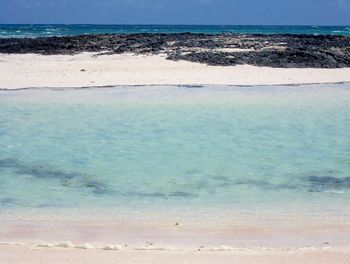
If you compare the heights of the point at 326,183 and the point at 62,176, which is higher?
the point at 326,183

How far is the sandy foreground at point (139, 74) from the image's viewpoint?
1692 cm

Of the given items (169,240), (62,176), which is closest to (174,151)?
(62,176)

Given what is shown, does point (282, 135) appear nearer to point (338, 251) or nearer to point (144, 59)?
point (338, 251)

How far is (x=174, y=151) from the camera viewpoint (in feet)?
28.1

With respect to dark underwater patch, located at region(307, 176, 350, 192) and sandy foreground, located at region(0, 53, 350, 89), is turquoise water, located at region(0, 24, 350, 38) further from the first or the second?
dark underwater patch, located at region(307, 176, 350, 192)

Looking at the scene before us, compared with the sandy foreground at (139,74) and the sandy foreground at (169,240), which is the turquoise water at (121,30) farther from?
the sandy foreground at (169,240)

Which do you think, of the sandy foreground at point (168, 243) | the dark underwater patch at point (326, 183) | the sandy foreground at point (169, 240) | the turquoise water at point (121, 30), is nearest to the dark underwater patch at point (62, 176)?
the sandy foreground at point (169, 240)

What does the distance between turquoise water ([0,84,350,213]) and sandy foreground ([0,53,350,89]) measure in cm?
263

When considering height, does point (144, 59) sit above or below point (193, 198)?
above

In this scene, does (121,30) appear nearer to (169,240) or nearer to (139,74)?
(139,74)

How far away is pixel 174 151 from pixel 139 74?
10496 millimetres

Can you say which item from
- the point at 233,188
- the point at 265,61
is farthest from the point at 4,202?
the point at 265,61

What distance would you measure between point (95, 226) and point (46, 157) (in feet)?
9.95

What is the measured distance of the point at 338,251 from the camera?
4.64 m
